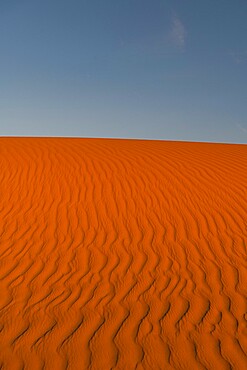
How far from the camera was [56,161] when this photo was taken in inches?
445

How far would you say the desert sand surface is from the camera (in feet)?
11.2

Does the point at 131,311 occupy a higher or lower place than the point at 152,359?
higher

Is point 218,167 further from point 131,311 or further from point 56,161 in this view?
point 131,311

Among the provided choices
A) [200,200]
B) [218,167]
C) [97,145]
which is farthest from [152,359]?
[97,145]

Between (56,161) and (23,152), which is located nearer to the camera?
(56,161)

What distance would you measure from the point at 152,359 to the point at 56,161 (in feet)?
28.6

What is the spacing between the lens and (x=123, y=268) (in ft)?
16.7

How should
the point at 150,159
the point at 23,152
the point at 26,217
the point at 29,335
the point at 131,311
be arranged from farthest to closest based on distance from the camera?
Result: the point at 23,152 < the point at 150,159 < the point at 26,217 < the point at 131,311 < the point at 29,335

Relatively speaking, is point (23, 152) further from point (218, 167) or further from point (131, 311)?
point (131, 311)

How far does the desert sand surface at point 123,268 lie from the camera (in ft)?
11.2

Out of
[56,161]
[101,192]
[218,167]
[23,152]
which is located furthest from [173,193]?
[23,152]

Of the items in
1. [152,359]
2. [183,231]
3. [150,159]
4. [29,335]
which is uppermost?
[150,159]

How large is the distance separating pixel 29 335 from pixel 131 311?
1117 millimetres

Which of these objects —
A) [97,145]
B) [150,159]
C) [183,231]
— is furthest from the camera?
[97,145]
